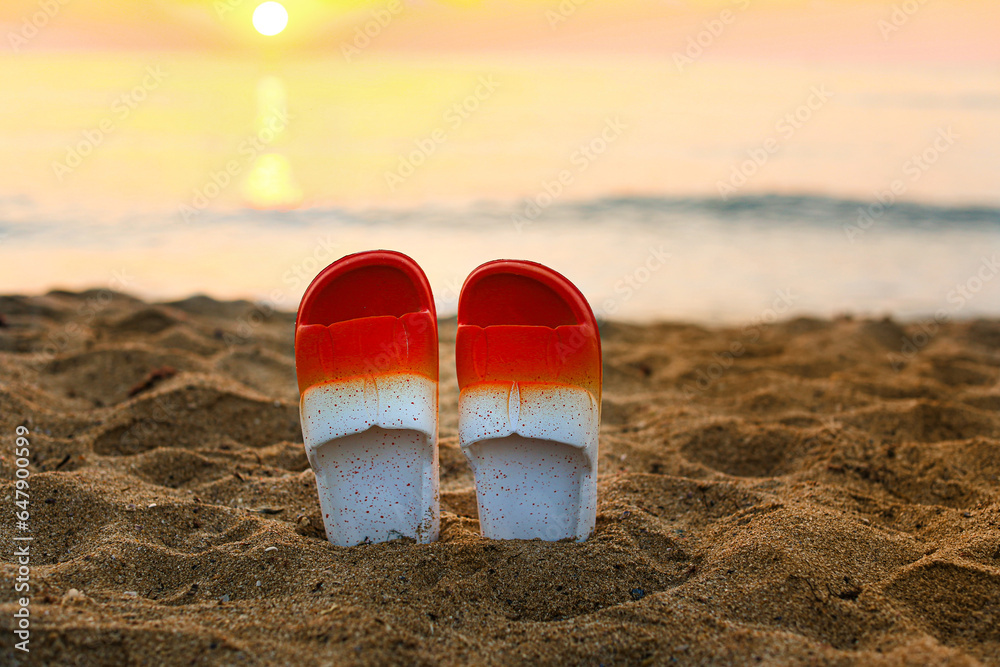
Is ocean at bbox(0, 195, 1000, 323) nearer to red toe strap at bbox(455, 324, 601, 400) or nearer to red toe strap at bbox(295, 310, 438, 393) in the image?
red toe strap at bbox(295, 310, 438, 393)

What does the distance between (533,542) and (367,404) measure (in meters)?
0.57

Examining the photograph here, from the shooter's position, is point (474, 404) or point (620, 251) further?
point (620, 251)

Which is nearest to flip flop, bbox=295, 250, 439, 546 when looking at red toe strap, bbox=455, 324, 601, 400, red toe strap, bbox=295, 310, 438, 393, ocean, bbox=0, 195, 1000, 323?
red toe strap, bbox=295, 310, 438, 393

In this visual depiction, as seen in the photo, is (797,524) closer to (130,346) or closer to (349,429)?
(349,429)

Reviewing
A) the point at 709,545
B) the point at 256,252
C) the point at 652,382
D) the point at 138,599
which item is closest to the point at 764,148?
the point at 256,252

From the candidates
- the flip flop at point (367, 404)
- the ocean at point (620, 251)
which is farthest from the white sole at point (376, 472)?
the ocean at point (620, 251)

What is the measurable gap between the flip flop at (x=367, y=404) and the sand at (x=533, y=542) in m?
0.10

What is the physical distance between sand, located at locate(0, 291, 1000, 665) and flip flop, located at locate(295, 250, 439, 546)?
0.10 metres

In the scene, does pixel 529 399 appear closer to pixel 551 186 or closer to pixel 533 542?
pixel 533 542

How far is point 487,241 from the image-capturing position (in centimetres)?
732

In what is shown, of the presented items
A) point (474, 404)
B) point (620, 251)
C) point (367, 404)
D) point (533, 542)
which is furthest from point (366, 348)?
point (620, 251)

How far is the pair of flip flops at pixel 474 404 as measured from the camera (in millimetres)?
1970

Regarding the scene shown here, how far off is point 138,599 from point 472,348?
38.7 inches

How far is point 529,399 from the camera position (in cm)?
198
